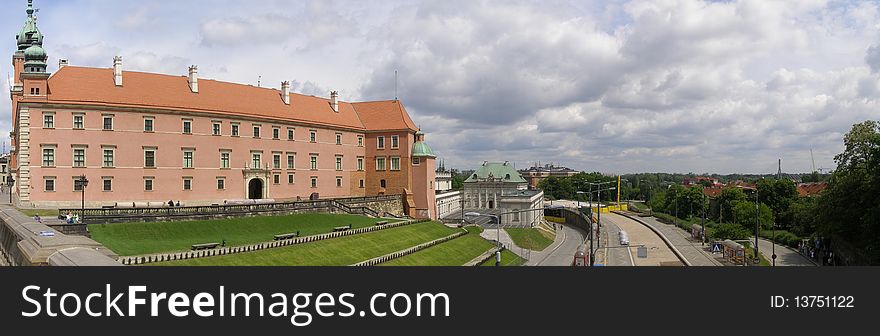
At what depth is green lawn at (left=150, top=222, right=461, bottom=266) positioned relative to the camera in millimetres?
37594

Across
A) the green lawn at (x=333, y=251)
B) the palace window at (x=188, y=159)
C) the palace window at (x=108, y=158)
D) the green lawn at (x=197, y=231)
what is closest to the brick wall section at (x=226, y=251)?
the green lawn at (x=333, y=251)

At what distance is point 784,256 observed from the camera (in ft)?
199

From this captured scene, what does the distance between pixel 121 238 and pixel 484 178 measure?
101 meters

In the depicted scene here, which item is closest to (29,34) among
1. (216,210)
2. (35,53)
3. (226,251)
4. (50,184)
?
(35,53)

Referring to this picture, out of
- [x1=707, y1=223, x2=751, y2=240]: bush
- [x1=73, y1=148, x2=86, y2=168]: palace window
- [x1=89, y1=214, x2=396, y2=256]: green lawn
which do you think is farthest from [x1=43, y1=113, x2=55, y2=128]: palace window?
[x1=707, y1=223, x2=751, y2=240]: bush

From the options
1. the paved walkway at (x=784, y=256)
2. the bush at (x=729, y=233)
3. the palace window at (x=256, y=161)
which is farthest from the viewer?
the palace window at (x=256, y=161)

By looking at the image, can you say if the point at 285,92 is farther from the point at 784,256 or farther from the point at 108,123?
the point at 784,256

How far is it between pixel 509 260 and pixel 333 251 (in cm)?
2252

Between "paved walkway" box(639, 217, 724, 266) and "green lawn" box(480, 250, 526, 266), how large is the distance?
52.0 ft

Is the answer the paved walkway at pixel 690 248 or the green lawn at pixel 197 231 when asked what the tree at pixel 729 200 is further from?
the green lawn at pixel 197 231

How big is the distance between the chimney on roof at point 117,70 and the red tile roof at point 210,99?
47 centimetres

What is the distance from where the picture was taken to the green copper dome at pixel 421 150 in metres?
80.1

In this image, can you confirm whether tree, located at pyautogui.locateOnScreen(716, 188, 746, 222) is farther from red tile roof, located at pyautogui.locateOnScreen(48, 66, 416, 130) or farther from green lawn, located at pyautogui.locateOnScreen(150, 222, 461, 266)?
green lawn, located at pyautogui.locateOnScreen(150, 222, 461, 266)

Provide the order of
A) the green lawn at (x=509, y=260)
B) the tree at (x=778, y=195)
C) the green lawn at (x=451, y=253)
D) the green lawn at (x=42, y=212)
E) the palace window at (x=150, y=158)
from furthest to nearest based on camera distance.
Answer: the tree at (x=778, y=195) → the green lawn at (x=509, y=260) → the palace window at (x=150, y=158) → the green lawn at (x=451, y=253) → the green lawn at (x=42, y=212)
